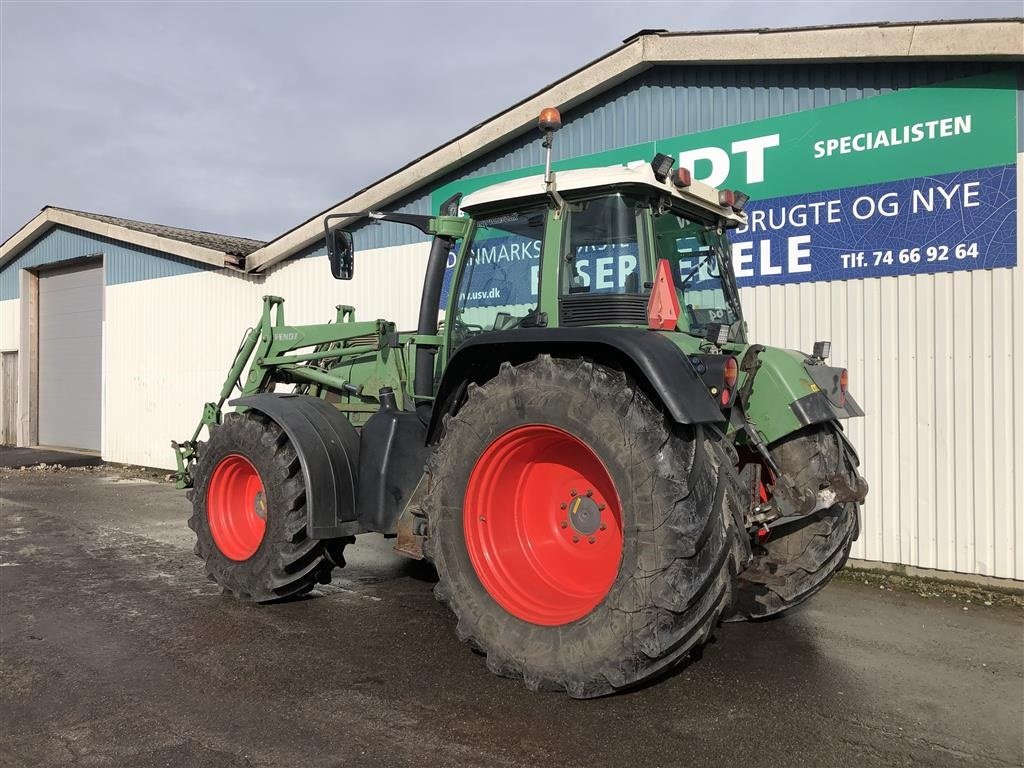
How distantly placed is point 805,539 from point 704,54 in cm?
499

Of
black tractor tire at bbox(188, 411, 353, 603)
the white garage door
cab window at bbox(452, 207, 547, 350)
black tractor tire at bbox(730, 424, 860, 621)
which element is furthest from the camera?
the white garage door

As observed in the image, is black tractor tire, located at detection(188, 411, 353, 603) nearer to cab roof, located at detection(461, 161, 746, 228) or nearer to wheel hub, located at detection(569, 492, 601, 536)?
wheel hub, located at detection(569, 492, 601, 536)

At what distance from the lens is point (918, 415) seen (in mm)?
6656

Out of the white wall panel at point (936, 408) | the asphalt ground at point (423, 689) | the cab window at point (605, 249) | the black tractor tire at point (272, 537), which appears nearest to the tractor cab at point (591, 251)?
the cab window at point (605, 249)

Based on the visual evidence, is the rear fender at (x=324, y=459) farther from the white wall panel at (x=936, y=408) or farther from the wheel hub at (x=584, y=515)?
the white wall panel at (x=936, y=408)

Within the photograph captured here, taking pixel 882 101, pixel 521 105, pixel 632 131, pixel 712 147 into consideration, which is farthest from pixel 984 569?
pixel 521 105

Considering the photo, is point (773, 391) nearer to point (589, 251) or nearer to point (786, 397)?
point (786, 397)

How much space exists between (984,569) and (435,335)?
469cm

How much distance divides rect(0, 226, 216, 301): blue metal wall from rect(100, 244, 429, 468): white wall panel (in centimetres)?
20

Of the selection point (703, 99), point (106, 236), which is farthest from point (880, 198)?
point (106, 236)

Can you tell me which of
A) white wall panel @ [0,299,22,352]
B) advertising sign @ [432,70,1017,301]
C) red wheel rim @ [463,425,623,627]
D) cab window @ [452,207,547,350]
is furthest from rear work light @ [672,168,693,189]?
white wall panel @ [0,299,22,352]

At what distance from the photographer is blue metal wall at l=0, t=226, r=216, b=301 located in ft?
47.0

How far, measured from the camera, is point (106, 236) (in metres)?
15.5

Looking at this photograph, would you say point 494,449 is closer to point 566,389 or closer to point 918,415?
point 566,389
